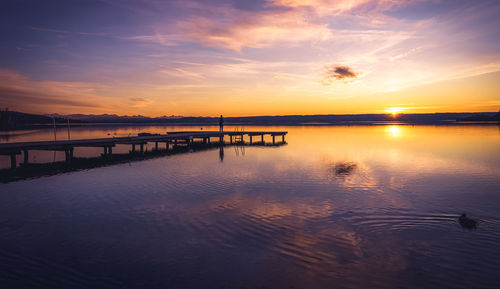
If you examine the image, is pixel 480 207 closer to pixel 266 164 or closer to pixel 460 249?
pixel 460 249

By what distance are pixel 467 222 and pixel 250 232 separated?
7.00m

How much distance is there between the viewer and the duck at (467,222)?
8734 millimetres

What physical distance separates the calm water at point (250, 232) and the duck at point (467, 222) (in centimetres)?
18

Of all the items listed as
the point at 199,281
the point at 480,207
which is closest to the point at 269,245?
the point at 199,281

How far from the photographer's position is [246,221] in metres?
9.35

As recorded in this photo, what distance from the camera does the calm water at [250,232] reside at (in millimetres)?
6207

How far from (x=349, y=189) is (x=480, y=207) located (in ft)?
16.2

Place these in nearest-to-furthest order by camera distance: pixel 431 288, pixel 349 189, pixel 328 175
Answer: pixel 431 288 < pixel 349 189 < pixel 328 175

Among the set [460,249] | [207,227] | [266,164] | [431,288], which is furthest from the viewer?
[266,164]

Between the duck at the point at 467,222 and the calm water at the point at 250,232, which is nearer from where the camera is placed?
the calm water at the point at 250,232

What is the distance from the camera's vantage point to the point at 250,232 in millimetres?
8461

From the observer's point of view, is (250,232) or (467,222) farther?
(467,222)

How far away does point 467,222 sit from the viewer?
8914 millimetres

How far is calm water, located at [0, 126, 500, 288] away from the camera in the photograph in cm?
621
